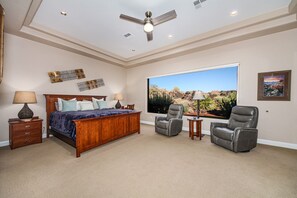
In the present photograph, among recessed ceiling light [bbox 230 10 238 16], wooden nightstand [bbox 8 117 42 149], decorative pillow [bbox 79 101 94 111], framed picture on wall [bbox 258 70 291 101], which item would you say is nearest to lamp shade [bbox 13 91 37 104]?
wooden nightstand [bbox 8 117 42 149]

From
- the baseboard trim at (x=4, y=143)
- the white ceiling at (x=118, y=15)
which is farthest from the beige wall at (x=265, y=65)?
the baseboard trim at (x=4, y=143)

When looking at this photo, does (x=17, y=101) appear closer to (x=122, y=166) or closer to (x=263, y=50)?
(x=122, y=166)

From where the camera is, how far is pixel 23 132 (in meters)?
3.34

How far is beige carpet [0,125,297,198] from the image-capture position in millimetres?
1766

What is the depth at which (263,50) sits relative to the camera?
143 inches

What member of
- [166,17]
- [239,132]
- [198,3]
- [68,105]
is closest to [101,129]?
[68,105]

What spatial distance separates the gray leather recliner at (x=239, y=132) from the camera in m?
2.94

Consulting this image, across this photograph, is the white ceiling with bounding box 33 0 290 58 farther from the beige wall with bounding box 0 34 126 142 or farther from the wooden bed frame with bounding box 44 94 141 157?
the wooden bed frame with bounding box 44 94 141 157

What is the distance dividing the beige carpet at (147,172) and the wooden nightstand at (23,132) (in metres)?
0.27

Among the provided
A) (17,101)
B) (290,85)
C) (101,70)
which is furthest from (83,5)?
(290,85)

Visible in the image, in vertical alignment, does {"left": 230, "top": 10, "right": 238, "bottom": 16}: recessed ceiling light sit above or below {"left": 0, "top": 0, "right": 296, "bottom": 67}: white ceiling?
above

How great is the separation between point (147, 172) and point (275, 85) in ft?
13.1

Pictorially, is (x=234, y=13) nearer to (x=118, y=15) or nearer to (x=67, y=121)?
(x=118, y=15)

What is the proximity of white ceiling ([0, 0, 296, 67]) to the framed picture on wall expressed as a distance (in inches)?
61.3
